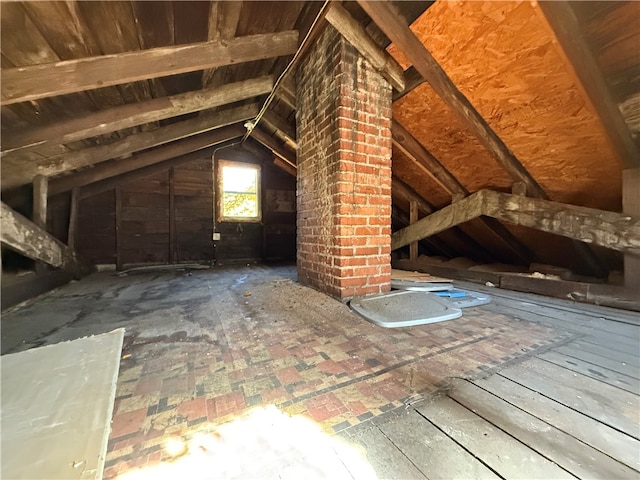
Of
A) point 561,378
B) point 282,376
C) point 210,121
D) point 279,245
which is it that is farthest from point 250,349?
point 279,245

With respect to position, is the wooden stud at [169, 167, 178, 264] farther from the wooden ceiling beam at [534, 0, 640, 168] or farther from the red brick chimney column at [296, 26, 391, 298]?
the wooden ceiling beam at [534, 0, 640, 168]

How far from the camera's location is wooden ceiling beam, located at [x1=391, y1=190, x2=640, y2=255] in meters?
1.95

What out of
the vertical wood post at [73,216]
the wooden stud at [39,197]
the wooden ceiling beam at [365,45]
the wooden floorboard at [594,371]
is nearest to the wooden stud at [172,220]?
the vertical wood post at [73,216]

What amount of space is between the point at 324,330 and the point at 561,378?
42.2 inches

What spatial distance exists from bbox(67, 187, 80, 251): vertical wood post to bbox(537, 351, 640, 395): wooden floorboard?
532 centimetres

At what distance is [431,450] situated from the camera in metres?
0.67

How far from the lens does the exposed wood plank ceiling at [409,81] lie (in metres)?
1.42

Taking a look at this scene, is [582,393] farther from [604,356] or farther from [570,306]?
[570,306]

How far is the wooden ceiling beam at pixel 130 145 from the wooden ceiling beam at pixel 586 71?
3082mm

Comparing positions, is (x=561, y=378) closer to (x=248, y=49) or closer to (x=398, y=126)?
(x=398, y=126)

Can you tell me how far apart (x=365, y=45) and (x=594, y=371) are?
250cm

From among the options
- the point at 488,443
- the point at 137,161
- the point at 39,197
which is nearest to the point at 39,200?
the point at 39,197

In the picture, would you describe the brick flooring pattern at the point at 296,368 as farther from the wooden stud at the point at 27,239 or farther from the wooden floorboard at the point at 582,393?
the wooden stud at the point at 27,239

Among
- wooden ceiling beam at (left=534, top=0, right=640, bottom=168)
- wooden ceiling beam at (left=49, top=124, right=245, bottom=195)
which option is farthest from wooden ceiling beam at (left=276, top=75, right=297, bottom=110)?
wooden ceiling beam at (left=534, top=0, right=640, bottom=168)
